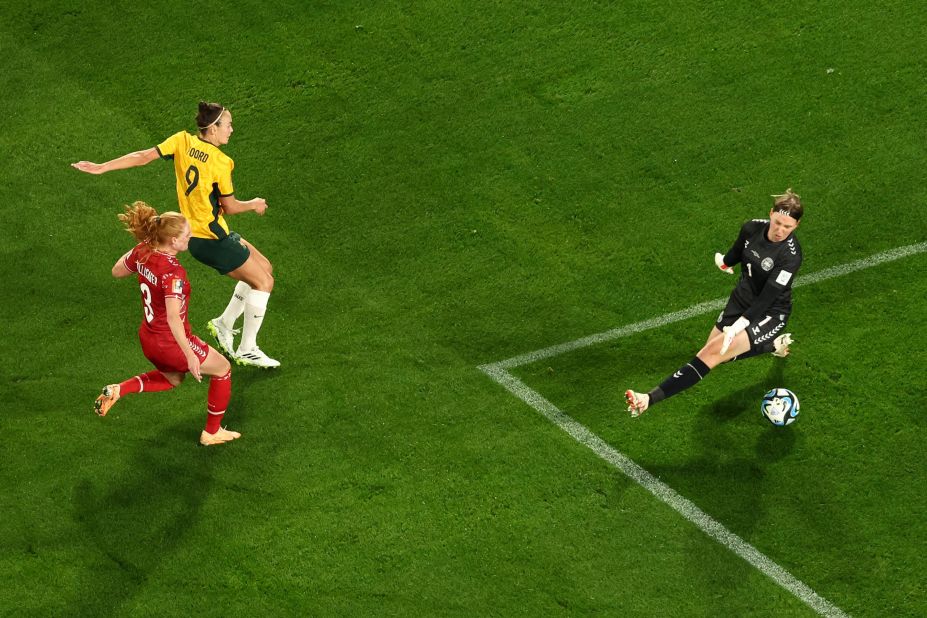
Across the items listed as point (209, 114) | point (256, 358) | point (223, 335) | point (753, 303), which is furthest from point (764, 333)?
point (209, 114)

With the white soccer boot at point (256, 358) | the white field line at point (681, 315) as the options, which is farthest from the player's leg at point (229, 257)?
the white field line at point (681, 315)

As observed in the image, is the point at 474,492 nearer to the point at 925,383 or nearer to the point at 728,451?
the point at 728,451

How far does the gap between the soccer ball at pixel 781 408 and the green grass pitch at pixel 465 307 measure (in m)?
0.18

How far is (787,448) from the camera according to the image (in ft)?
30.3

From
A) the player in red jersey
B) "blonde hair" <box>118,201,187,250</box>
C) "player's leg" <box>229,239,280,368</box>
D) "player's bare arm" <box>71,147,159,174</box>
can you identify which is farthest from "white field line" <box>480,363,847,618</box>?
"player's bare arm" <box>71,147,159,174</box>

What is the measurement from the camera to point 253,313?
990 centimetres

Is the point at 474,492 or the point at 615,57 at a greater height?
the point at 615,57

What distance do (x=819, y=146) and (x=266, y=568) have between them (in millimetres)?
7044

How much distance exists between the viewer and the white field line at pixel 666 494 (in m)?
8.31

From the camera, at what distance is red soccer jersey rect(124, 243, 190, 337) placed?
845 cm

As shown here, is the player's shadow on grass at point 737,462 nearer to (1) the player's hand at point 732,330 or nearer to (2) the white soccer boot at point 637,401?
(2) the white soccer boot at point 637,401

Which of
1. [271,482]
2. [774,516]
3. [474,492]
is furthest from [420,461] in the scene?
[774,516]

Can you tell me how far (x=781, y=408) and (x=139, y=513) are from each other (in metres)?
5.21

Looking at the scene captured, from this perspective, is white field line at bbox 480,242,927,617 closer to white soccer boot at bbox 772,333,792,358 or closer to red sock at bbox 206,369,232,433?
white soccer boot at bbox 772,333,792,358
